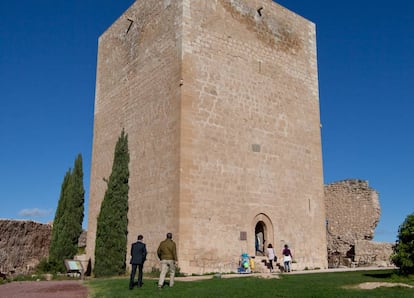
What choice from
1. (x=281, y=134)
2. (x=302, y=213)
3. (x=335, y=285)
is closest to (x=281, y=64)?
(x=281, y=134)

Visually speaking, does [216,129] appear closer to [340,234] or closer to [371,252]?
[371,252]

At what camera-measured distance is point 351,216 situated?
23.2 meters

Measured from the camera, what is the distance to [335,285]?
9.56 meters

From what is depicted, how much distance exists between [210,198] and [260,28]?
7151 millimetres

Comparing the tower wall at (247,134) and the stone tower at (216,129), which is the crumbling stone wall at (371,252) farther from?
the tower wall at (247,134)

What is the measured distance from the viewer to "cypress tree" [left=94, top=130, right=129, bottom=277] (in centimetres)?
1580

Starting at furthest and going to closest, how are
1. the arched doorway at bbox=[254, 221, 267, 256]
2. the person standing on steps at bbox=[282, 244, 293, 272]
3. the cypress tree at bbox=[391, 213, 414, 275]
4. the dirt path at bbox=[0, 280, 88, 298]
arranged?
1. the arched doorway at bbox=[254, 221, 267, 256]
2. the person standing on steps at bbox=[282, 244, 293, 272]
3. the cypress tree at bbox=[391, 213, 414, 275]
4. the dirt path at bbox=[0, 280, 88, 298]

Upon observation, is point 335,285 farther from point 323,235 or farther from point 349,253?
point 349,253

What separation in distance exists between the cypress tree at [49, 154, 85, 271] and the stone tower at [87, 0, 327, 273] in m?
0.72

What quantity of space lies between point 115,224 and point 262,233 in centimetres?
519

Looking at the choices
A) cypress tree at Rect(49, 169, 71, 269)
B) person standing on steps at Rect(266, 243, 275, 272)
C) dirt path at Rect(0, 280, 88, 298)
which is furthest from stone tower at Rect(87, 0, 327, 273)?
dirt path at Rect(0, 280, 88, 298)

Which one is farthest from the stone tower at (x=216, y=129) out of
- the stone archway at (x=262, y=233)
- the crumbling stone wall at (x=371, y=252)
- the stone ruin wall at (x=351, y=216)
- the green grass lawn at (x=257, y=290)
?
the stone ruin wall at (x=351, y=216)

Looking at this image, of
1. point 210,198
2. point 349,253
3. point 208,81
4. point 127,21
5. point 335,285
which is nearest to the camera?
point 335,285

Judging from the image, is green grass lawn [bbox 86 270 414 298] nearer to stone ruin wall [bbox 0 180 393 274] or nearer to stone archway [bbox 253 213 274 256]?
stone archway [bbox 253 213 274 256]
